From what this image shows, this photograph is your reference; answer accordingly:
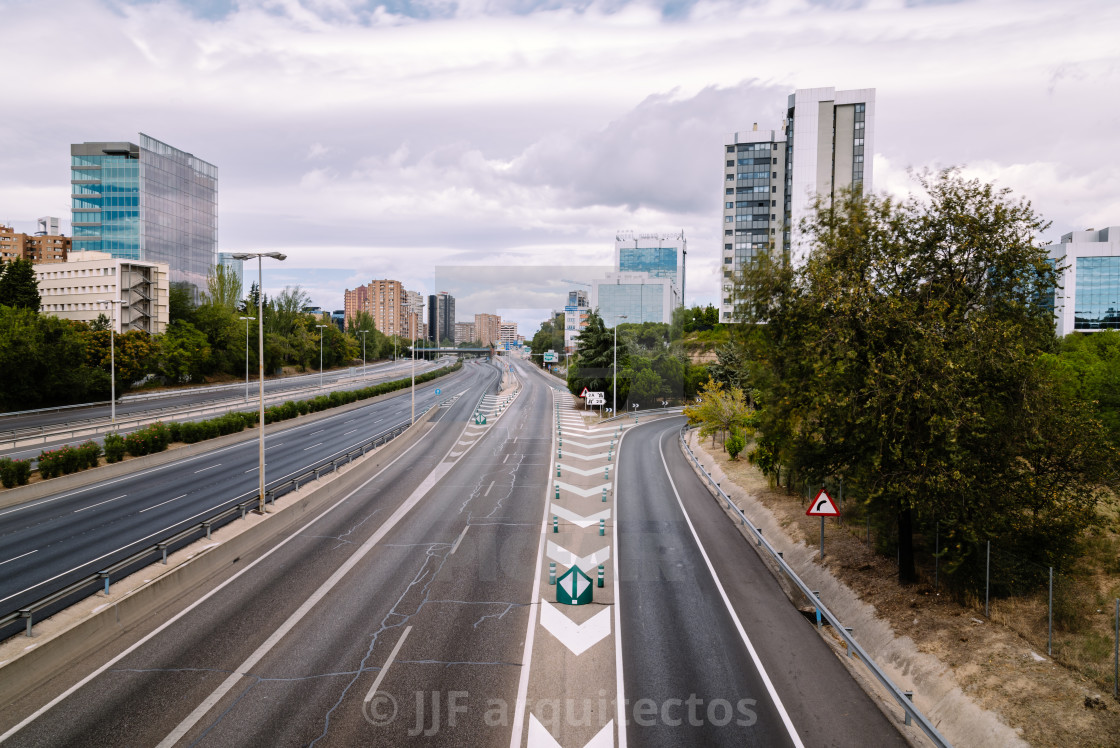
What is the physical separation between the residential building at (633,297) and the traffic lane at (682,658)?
69.9 meters

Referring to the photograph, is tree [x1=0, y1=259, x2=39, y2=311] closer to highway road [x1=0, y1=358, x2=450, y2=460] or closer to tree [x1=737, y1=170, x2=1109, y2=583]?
highway road [x1=0, y1=358, x2=450, y2=460]

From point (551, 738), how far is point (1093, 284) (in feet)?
355

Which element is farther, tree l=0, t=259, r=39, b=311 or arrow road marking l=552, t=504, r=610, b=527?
tree l=0, t=259, r=39, b=311

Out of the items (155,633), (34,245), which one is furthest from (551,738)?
(34,245)

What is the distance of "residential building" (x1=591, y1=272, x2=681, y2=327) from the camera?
92312 mm

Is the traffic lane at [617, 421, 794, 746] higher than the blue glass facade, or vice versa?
the blue glass facade

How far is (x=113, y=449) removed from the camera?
3131cm

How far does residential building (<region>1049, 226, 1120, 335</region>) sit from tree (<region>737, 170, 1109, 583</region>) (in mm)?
90467

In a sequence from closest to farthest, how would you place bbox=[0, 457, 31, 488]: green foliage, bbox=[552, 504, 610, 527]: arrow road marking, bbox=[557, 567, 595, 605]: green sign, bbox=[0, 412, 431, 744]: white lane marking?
bbox=[0, 412, 431, 744]: white lane marking
bbox=[557, 567, 595, 605]: green sign
bbox=[552, 504, 610, 527]: arrow road marking
bbox=[0, 457, 31, 488]: green foliage

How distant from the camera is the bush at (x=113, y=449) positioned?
102ft

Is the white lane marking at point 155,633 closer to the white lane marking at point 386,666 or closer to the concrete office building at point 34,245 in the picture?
the white lane marking at point 386,666

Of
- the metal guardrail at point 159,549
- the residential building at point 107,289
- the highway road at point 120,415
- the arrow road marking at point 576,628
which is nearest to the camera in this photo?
the metal guardrail at point 159,549

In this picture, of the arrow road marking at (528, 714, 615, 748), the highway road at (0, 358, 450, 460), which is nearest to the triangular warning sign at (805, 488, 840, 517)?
the arrow road marking at (528, 714, 615, 748)

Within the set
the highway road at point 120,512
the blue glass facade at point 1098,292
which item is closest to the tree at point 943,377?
the highway road at point 120,512
